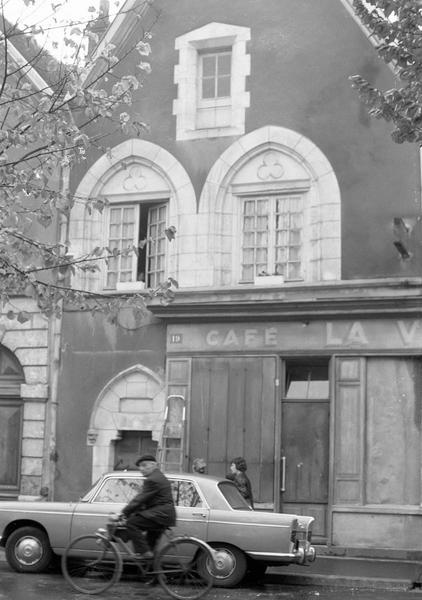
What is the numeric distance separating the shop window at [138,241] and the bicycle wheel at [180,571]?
8998mm

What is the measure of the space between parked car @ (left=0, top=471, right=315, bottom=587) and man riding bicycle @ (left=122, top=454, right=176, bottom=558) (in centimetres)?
150

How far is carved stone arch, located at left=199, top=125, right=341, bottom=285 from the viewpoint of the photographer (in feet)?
63.6

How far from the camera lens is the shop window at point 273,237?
19875 mm

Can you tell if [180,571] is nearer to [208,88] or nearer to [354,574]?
[354,574]

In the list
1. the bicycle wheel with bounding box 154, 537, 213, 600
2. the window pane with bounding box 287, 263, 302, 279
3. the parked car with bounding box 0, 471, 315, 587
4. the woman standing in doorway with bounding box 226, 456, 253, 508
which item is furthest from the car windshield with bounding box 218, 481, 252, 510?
the window pane with bounding box 287, 263, 302, 279

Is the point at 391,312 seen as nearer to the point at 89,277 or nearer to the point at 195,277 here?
the point at 195,277

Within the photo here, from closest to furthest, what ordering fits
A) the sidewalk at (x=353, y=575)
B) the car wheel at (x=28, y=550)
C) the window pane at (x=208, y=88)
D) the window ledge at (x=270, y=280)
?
1. the car wheel at (x=28, y=550)
2. the sidewalk at (x=353, y=575)
3. the window ledge at (x=270, y=280)
4. the window pane at (x=208, y=88)

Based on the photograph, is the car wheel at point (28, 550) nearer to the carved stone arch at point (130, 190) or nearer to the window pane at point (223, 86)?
the carved stone arch at point (130, 190)

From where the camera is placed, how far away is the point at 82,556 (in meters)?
13.0

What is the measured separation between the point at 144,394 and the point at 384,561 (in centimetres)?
556

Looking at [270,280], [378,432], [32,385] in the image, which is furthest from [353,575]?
[32,385]

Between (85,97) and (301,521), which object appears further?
(301,521)

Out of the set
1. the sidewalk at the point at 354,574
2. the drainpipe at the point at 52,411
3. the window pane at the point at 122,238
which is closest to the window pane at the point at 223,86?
the window pane at the point at 122,238

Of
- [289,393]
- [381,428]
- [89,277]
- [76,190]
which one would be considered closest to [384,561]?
[381,428]
